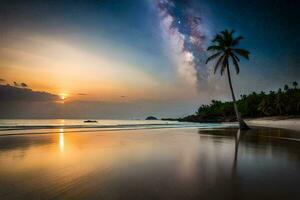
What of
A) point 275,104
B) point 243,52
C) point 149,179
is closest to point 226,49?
point 243,52

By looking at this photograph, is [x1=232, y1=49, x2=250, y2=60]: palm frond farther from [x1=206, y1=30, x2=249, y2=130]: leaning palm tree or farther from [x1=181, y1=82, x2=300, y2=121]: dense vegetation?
[x1=181, y1=82, x2=300, y2=121]: dense vegetation

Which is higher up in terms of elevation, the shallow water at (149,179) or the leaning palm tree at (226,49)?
the leaning palm tree at (226,49)

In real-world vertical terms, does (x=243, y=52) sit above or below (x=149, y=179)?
above

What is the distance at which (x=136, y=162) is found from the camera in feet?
25.4

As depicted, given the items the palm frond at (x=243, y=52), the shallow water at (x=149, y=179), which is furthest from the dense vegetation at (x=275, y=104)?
the shallow water at (x=149, y=179)

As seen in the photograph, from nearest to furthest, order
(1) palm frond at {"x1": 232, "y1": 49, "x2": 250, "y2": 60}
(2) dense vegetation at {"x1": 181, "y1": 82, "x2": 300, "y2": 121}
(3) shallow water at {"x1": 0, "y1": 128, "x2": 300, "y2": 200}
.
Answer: (3) shallow water at {"x1": 0, "y1": 128, "x2": 300, "y2": 200} → (1) palm frond at {"x1": 232, "y1": 49, "x2": 250, "y2": 60} → (2) dense vegetation at {"x1": 181, "y1": 82, "x2": 300, "y2": 121}

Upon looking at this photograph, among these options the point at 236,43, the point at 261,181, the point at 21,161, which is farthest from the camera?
the point at 236,43

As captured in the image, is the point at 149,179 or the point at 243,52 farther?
the point at 243,52

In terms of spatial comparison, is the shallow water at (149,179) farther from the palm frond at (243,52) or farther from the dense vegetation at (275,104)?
the dense vegetation at (275,104)

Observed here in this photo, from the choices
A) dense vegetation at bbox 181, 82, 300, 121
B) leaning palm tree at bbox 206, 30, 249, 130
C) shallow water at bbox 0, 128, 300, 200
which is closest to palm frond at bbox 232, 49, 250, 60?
leaning palm tree at bbox 206, 30, 249, 130

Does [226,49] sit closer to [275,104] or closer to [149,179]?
[149,179]

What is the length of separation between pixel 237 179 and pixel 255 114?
83610mm

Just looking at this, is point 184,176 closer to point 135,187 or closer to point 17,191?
point 135,187

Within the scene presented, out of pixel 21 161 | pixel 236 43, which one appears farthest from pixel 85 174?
pixel 236 43
